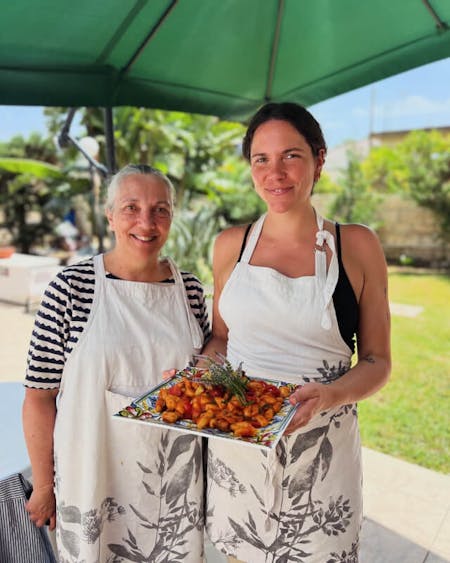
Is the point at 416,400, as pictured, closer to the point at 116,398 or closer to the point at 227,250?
the point at 227,250

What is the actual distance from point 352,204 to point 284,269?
12508 mm

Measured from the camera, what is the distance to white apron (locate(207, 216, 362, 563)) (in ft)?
4.38

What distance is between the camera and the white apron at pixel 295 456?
1.33 meters

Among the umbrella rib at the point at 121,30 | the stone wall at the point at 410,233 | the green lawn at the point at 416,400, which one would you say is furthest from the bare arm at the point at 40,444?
the stone wall at the point at 410,233

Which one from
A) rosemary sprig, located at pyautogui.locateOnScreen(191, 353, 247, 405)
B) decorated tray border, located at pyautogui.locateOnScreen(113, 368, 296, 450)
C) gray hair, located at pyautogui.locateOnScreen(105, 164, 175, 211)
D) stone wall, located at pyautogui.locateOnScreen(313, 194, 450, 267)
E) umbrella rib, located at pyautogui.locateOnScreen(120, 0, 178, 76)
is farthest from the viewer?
stone wall, located at pyautogui.locateOnScreen(313, 194, 450, 267)

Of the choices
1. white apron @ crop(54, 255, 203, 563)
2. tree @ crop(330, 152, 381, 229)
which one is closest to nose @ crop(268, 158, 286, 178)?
white apron @ crop(54, 255, 203, 563)

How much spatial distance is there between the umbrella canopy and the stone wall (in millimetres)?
11771

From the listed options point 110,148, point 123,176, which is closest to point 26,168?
point 110,148

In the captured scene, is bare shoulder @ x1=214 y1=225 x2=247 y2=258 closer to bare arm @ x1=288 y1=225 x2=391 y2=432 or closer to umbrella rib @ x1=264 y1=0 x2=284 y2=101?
bare arm @ x1=288 y1=225 x2=391 y2=432

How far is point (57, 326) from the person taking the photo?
135 centimetres

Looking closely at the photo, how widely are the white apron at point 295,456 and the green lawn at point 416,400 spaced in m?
2.37

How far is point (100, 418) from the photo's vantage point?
135 centimetres

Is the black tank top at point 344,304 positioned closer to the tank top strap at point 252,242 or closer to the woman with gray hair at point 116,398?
the tank top strap at point 252,242

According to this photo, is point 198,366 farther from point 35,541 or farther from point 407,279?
point 407,279
